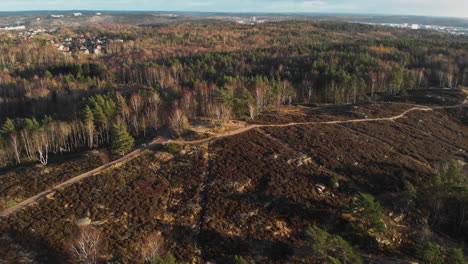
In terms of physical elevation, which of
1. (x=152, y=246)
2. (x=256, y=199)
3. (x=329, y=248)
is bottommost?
(x=256, y=199)

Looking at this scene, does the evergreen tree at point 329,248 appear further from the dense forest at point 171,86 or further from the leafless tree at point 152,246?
the dense forest at point 171,86

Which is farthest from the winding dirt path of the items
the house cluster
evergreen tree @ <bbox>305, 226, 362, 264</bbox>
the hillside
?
the house cluster

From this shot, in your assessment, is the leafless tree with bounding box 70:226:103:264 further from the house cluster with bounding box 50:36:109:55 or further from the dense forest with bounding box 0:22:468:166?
the house cluster with bounding box 50:36:109:55

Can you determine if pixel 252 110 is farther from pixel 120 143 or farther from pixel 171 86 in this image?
pixel 171 86

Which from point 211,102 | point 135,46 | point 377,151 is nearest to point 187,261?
point 377,151

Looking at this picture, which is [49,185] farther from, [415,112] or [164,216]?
[415,112]

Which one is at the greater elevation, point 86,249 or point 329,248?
point 329,248

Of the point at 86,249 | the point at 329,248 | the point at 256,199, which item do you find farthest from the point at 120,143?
the point at 329,248

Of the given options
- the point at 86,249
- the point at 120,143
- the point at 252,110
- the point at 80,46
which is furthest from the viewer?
the point at 80,46
